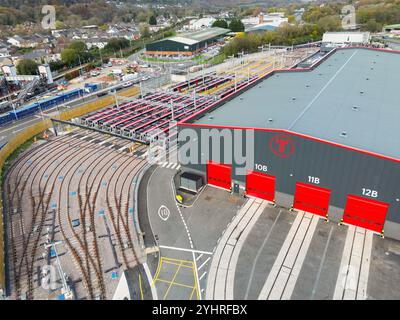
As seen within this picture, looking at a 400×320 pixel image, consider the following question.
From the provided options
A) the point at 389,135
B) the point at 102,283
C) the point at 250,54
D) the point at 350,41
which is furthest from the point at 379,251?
the point at 350,41

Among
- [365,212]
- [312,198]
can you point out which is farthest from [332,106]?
[365,212]

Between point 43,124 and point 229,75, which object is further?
point 229,75

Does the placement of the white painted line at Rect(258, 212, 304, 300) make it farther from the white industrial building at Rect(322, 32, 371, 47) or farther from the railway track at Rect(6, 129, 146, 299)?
the white industrial building at Rect(322, 32, 371, 47)

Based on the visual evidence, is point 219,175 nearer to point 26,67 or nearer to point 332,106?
point 332,106

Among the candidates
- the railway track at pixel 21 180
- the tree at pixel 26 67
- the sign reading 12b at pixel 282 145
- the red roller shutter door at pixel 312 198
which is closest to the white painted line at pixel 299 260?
the red roller shutter door at pixel 312 198

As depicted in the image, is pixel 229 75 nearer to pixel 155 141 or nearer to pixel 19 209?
pixel 155 141

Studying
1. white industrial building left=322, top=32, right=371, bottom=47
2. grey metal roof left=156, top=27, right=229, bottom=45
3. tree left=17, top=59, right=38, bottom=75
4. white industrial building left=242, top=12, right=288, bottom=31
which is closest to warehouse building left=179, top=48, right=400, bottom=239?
white industrial building left=322, top=32, right=371, bottom=47
